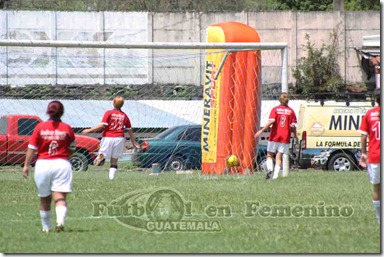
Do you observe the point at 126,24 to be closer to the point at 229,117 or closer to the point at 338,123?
the point at 338,123

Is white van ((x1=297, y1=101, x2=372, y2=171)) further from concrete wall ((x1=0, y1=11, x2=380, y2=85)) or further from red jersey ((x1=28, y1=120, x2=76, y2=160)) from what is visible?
red jersey ((x1=28, y1=120, x2=76, y2=160))

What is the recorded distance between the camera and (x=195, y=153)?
2719 centimetres

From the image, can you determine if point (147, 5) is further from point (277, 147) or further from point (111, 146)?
A: point (111, 146)

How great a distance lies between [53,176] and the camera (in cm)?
1181

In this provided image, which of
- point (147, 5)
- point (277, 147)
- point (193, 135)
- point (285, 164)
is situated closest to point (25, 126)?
point (193, 135)

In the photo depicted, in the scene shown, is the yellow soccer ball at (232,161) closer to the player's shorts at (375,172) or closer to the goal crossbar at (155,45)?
the goal crossbar at (155,45)

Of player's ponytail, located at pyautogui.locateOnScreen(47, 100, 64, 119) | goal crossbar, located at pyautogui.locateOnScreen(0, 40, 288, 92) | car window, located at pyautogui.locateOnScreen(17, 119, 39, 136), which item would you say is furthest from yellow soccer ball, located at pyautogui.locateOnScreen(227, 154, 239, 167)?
player's ponytail, located at pyautogui.locateOnScreen(47, 100, 64, 119)

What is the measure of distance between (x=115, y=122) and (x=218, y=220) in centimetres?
860

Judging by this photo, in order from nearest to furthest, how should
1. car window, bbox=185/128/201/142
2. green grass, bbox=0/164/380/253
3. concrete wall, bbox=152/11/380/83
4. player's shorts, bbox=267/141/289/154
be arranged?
green grass, bbox=0/164/380/253
player's shorts, bbox=267/141/289/154
car window, bbox=185/128/201/142
concrete wall, bbox=152/11/380/83

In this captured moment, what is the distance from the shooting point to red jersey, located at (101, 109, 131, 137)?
2119 cm

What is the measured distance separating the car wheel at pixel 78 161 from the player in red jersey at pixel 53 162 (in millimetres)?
13312

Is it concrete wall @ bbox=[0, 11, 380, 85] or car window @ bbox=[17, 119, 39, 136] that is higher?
concrete wall @ bbox=[0, 11, 380, 85]

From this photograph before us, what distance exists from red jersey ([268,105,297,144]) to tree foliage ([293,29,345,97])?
2247 cm

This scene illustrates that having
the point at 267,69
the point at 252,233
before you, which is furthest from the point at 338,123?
the point at 252,233
